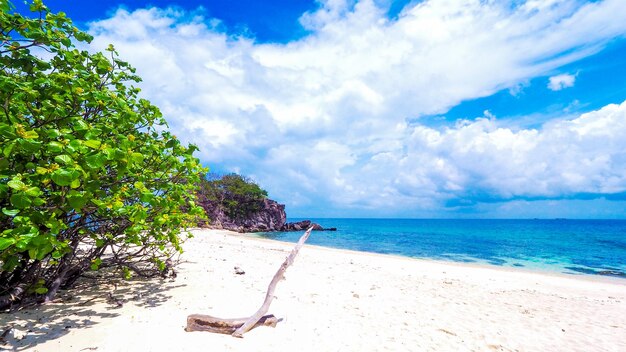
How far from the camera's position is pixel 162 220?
20.3 ft

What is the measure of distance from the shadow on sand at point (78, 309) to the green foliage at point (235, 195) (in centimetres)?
5598

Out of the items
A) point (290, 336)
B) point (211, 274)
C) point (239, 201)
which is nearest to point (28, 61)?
point (290, 336)

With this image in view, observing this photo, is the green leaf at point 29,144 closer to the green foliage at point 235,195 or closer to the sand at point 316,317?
the sand at point 316,317

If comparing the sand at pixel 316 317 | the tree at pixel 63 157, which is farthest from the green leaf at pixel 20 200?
the sand at pixel 316 317

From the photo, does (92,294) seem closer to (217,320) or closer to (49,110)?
(217,320)

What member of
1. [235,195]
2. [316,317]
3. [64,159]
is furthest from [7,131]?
[235,195]

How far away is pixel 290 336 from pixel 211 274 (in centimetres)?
554

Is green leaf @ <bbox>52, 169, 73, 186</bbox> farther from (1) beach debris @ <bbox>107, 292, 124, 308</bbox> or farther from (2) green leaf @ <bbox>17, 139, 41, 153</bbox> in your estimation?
(1) beach debris @ <bbox>107, 292, 124, 308</bbox>

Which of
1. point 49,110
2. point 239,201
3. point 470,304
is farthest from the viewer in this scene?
point 239,201

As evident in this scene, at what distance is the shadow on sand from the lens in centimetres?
560

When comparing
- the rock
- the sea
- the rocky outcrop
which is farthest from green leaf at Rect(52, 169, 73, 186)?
the rock

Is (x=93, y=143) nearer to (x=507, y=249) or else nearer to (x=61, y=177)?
(x=61, y=177)

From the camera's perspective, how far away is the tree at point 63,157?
3438 mm

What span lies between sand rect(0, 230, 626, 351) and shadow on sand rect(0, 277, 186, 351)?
2 centimetres
